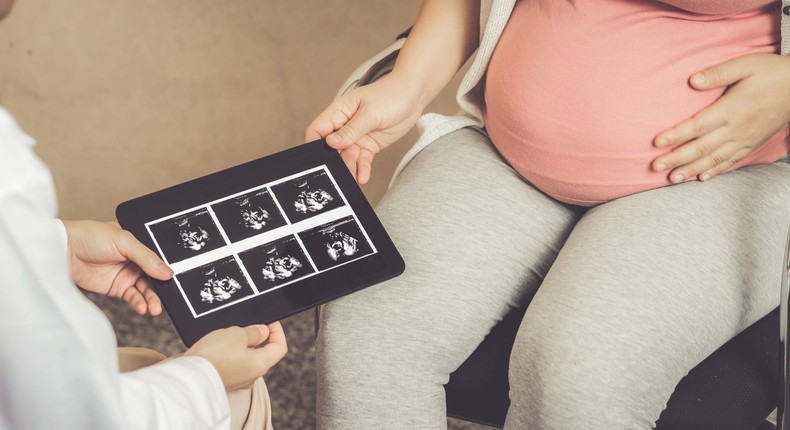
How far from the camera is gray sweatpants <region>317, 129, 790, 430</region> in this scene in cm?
79

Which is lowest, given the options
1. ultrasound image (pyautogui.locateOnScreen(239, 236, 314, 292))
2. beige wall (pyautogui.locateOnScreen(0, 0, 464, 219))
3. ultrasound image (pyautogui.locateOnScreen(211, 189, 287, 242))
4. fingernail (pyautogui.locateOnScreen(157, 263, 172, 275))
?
beige wall (pyautogui.locateOnScreen(0, 0, 464, 219))

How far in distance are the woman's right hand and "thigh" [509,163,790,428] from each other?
11.9 inches

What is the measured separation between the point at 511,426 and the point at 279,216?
355mm

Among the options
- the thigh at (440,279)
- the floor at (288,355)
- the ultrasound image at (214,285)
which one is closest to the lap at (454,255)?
the thigh at (440,279)

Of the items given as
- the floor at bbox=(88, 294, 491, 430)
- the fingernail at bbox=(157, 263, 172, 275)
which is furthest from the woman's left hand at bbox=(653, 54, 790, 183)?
the floor at bbox=(88, 294, 491, 430)

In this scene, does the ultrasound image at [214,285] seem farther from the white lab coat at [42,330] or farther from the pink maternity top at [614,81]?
the pink maternity top at [614,81]

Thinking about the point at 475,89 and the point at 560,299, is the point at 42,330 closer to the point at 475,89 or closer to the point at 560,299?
the point at 560,299

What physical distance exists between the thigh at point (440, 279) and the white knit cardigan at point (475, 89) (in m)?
0.05

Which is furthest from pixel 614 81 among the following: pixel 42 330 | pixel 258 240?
pixel 42 330

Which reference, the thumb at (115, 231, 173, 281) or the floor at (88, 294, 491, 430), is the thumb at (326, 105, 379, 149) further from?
the floor at (88, 294, 491, 430)

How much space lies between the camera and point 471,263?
0.91 metres

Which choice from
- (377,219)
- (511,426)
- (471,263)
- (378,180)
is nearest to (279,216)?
(377,219)

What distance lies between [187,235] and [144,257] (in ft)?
0.20

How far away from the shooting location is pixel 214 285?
863 mm
